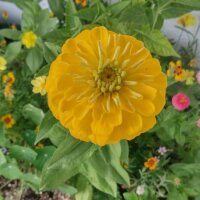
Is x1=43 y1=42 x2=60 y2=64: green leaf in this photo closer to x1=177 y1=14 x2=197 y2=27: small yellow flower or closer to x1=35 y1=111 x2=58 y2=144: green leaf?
x1=35 y1=111 x2=58 y2=144: green leaf

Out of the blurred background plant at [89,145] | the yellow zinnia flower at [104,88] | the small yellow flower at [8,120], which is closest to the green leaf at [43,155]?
the blurred background plant at [89,145]

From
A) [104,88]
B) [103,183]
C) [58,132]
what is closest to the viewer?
[104,88]

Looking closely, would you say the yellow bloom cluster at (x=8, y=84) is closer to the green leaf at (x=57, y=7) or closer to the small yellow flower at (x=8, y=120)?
the small yellow flower at (x=8, y=120)

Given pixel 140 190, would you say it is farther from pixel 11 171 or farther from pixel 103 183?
pixel 11 171

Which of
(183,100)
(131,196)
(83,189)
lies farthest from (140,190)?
(183,100)

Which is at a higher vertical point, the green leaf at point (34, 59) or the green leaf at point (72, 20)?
the green leaf at point (72, 20)
